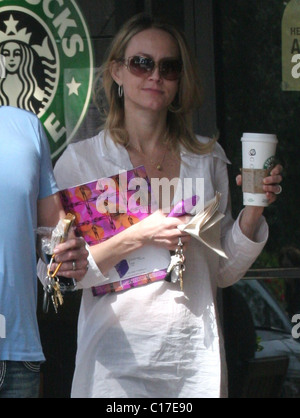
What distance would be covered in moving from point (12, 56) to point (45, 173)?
1377 mm

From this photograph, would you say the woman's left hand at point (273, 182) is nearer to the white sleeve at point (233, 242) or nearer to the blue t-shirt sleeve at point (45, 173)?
the white sleeve at point (233, 242)

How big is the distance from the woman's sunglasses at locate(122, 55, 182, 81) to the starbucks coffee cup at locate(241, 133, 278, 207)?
42 cm

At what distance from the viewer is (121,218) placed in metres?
3.37

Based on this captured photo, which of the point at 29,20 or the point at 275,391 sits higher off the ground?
the point at 29,20

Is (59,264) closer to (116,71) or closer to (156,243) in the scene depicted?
(156,243)

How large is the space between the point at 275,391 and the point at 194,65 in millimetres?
1628

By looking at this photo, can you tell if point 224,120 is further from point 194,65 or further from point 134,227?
point 134,227

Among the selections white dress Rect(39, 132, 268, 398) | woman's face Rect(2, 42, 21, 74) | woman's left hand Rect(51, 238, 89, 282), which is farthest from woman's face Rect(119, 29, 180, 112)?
woman's face Rect(2, 42, 21, 74)

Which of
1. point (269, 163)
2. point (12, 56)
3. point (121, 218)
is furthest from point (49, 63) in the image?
point (269, 163)
